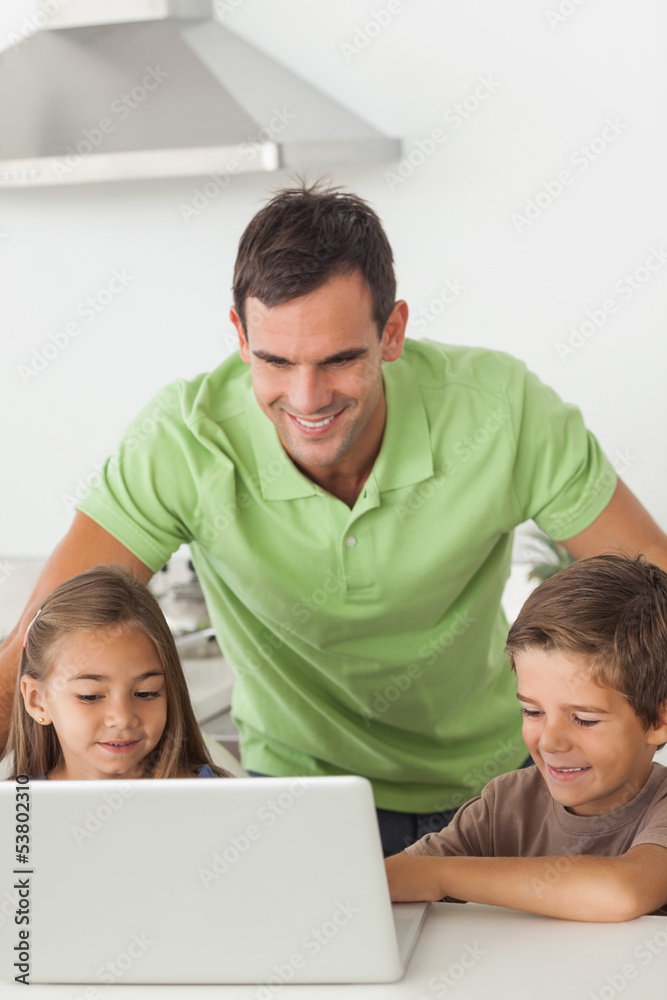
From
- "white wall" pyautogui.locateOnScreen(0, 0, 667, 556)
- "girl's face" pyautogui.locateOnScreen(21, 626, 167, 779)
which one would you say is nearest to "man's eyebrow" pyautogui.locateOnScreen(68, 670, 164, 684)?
"girl's face" pyautogui.locateOnScreen(21, 626, 167, 779)

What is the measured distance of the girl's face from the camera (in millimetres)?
1188

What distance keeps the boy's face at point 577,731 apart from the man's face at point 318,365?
391 millimetres

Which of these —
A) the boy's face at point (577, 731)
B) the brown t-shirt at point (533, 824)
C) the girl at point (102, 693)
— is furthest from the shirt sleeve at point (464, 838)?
the girl at point (102, 693)

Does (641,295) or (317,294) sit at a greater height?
(641,295)

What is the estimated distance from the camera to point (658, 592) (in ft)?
3.70

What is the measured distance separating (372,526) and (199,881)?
2.32 feet

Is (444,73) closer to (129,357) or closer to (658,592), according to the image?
(129,357)

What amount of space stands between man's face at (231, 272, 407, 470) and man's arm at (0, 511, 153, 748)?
0.25 metres

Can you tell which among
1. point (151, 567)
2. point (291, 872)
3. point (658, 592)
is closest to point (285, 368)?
point (151, 567)

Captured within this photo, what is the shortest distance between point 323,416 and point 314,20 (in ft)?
5.85

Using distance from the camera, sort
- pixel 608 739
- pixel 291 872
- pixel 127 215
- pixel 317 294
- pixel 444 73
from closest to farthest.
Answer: pixel 291 872
pixel 608 739
pixel 317 294
pixel 444 73
pixel 127 215

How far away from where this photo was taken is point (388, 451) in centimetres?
144

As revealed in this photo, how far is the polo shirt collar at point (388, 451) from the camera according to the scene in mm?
1417

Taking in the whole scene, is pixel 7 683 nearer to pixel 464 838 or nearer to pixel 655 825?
pixel 464 838
